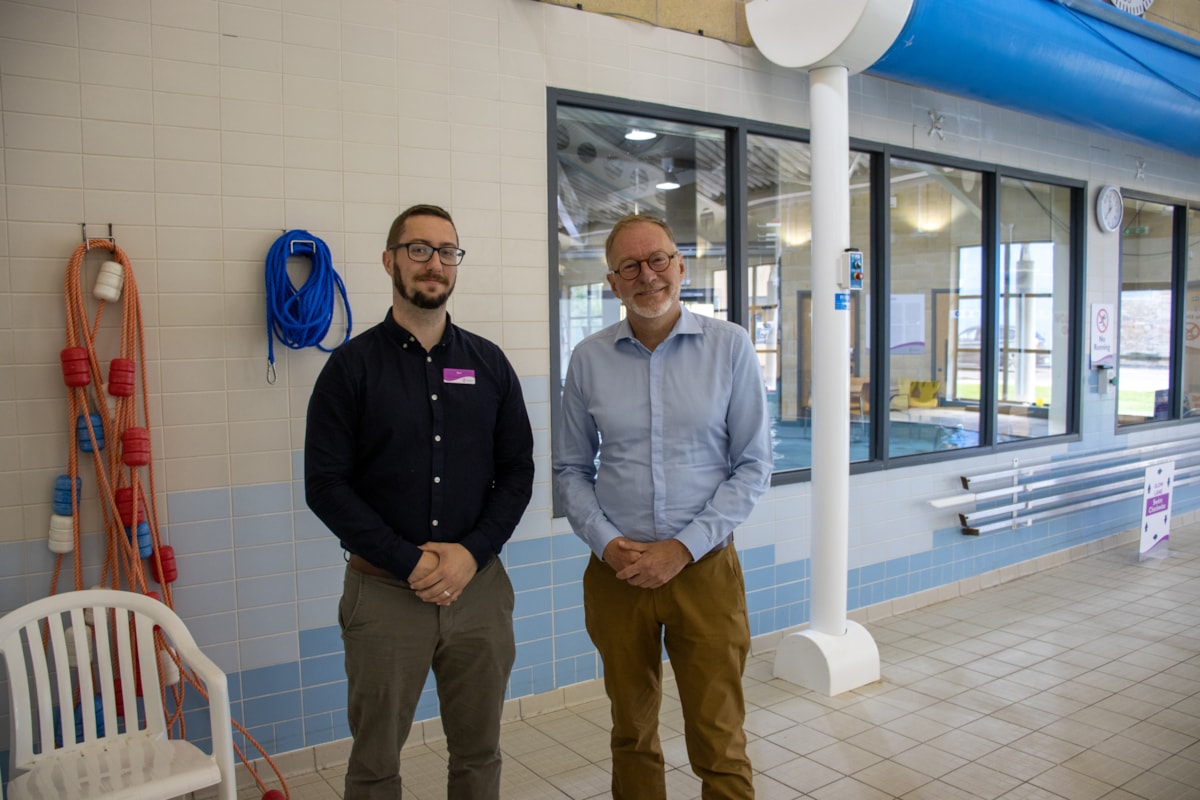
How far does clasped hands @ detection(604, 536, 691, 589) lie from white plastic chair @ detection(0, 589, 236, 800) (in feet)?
3.20

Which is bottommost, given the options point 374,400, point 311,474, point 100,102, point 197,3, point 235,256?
point 311,474

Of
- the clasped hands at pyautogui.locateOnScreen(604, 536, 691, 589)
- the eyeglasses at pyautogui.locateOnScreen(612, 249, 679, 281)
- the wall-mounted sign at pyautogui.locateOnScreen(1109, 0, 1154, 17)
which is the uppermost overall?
the wall-mounted sign at pyautogui.locateOnScreen(1109, 0, 1154, 17)

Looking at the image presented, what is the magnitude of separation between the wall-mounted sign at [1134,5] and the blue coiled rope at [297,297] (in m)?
4.94

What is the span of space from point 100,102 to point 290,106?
55 centimetres

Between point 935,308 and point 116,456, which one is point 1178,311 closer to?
point 935,308

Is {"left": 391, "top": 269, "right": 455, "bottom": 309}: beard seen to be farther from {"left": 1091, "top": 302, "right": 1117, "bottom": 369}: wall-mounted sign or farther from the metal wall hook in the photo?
{"left": 1091, "top": 302, "right": 1117, "bottom": 369}: wall-mounted sign

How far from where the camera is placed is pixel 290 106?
9.50ft

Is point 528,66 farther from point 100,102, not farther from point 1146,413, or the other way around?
point 1146,413

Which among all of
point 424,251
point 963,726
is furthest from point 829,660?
point 424,251

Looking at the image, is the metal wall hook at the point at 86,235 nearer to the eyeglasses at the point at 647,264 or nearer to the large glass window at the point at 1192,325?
the eyeglasses at the point at 647,264

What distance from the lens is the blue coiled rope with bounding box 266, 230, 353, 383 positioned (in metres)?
2.82

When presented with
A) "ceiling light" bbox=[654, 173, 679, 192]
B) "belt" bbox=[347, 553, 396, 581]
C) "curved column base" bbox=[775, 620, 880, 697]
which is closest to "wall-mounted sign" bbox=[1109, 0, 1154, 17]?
"ceiling light" bbox=[654, 173, 679, 192]

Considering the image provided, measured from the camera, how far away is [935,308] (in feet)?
17.7

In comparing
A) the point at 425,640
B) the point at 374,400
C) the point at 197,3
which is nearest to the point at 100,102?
the point at 197,3
